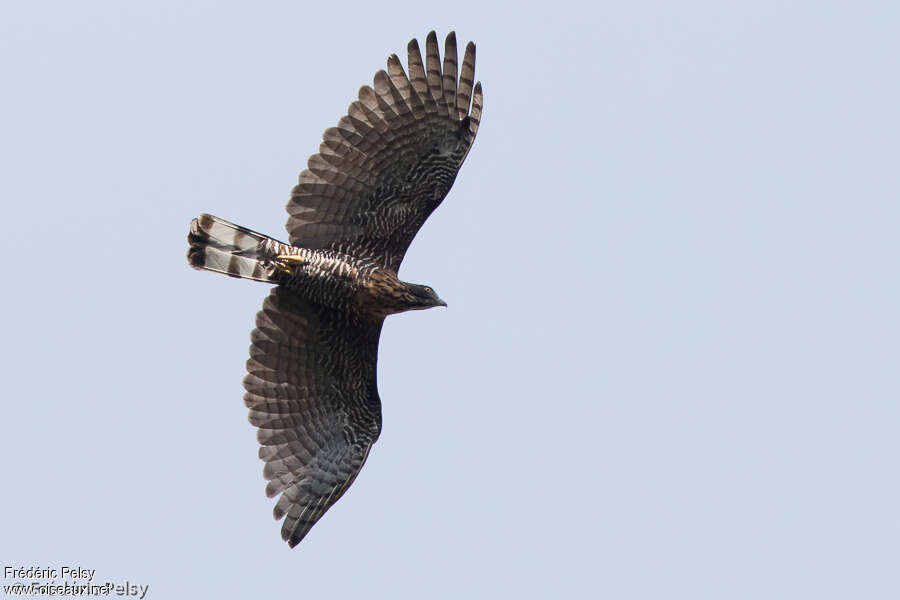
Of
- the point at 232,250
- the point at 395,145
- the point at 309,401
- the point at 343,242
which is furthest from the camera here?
the point at 309,401

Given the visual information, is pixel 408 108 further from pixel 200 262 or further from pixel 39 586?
pixel 39 586

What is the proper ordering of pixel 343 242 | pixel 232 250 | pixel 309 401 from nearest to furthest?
pixel 232 250, pixel 343 242, pixel 309 401

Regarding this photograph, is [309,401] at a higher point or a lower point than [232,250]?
lower

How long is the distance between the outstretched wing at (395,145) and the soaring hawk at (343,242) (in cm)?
1

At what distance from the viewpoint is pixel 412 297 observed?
17.6 meters

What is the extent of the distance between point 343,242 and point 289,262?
27.2 inches

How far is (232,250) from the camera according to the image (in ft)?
57.1

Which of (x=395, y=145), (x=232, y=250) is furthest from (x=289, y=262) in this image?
(x=395, y=145)

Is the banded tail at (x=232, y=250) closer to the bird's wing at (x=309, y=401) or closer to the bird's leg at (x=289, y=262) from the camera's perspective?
the bird's leg at (x=289, y=262)

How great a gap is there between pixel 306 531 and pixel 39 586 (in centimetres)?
309

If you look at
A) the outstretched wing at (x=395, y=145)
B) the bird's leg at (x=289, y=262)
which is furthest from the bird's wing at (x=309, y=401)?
the outstretched wing at (x=395, y=145)

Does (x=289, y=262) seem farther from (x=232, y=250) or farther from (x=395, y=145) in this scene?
(x=395, y=145)

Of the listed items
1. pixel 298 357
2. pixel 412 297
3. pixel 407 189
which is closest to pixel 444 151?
pixel 407 189

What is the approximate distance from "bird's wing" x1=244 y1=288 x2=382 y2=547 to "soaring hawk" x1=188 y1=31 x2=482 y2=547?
2 centimetres
